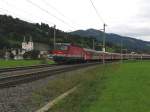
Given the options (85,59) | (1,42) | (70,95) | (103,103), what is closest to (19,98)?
(70,95)

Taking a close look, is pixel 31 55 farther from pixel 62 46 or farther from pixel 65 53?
pixel 65 53

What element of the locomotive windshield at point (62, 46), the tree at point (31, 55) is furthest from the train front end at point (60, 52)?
the tree at point (31, 55)

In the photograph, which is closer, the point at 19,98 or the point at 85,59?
the point at 19,98

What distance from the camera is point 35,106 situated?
582 inches

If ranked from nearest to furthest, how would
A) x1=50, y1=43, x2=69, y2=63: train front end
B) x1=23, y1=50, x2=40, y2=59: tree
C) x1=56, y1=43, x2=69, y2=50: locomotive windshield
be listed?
1. x1=50, y1=43, x2=69, y2=63: train front end
2. x1=56, y1=43, x2=69, y2=50: locomotive windshield
3. x1=23, y1=50, x2=40, y2=59: tree

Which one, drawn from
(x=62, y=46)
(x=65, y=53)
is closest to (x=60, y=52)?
(x=65, y=53)

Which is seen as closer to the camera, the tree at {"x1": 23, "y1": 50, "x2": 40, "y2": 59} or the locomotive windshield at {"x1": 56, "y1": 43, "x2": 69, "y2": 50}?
the locomotive windshield at {"x1": 56, "y1": 43, "x2": 69, "y2": 50}

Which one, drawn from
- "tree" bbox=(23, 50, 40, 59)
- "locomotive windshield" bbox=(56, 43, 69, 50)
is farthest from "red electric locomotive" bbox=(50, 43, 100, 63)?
"tree" bbox=(23, 50, 40, 59)

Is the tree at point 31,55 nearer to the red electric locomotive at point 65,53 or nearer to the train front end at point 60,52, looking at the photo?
the red electric locomotive at point 65,53

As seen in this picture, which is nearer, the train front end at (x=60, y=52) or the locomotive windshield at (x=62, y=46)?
the train front end at (x=60, y=52)

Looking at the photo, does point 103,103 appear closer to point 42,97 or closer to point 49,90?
point 42,97

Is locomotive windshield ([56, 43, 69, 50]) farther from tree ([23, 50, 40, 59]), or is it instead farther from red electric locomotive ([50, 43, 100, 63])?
tree ([23, 50, 40, 59])

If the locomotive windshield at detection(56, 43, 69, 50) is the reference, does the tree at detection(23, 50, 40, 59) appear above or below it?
below

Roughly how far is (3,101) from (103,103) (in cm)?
391
